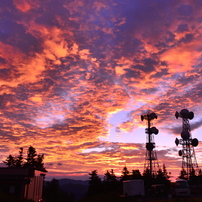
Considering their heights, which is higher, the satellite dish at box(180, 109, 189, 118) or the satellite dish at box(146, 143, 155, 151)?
the satellite dish at box(180, 109, 189, 118)

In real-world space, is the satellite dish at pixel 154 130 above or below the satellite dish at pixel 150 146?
above

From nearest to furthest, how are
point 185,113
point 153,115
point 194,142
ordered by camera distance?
point 194,142 < point 185,113 < point 153,115

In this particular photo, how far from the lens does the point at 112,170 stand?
94312 mm

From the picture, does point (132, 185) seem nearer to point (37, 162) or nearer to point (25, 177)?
point (25, 177)

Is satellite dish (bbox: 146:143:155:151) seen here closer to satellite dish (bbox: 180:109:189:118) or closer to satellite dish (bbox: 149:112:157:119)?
satellite dish (bbox: 149:112:157:119)

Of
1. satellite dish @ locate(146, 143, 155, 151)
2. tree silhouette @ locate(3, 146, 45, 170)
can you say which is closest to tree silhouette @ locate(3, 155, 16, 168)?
tree silhouette @ locate(3, 146, 45, 170)

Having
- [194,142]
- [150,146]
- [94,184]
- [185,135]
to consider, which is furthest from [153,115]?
[94,184]

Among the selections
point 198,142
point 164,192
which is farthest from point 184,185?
point 198,142

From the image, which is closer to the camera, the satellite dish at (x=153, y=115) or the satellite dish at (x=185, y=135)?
the satellite dish at (x=185, y=135)

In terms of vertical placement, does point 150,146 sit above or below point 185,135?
below

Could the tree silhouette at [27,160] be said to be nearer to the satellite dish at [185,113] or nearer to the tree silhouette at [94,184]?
the tree silhouette at [94,184]

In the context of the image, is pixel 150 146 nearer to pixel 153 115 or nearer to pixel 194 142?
pixel 153 115

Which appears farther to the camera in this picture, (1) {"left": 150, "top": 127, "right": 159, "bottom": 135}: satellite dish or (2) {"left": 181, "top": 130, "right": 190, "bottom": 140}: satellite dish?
(1) {"left": 150, "top": 127, "right": 159, "bottom": 135}: satellite dish

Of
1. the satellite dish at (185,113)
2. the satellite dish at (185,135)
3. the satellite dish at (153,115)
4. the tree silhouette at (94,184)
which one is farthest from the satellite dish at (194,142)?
the tree silhouette at (94,184)
